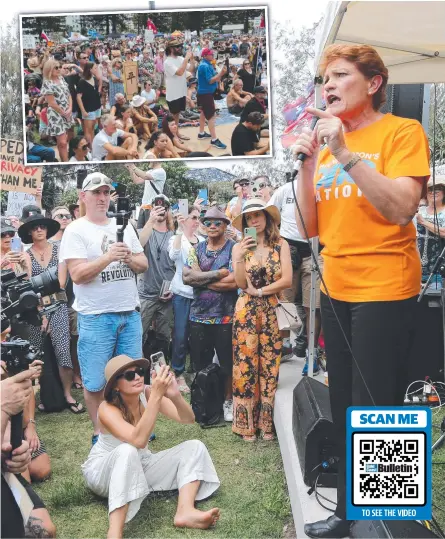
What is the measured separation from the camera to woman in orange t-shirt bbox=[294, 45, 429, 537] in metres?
1.75

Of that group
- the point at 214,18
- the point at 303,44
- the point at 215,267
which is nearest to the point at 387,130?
the point at 215,267

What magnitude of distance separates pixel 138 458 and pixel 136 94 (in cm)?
586

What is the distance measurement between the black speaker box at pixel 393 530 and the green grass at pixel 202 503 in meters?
0.90

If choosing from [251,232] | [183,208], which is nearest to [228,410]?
[251,232]

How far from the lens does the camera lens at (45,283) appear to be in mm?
2258

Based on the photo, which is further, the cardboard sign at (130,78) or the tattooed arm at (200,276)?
the cardboard sign at (130,78)

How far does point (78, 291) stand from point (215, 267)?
122 cm

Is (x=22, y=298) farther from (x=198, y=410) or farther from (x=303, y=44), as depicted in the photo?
(x=303, y=44)

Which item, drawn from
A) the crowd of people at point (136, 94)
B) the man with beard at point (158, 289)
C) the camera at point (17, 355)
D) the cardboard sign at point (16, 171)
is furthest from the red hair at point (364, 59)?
the cardboard sign at point (16, 171)

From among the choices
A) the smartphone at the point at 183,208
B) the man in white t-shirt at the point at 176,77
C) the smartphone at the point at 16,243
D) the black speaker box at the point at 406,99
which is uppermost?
the man in white t-shirt at the point at 176,77

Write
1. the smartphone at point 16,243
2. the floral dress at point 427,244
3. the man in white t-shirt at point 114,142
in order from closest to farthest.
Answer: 1. the floral dress at point 427,244
2. the smartphone at point 16,243
3. the man in white t-shirt at point 114,142

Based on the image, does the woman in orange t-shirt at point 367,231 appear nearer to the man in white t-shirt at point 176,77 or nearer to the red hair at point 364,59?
the red hair at point 364,59

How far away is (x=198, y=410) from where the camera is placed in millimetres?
4254

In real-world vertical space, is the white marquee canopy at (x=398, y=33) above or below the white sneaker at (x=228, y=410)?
above
